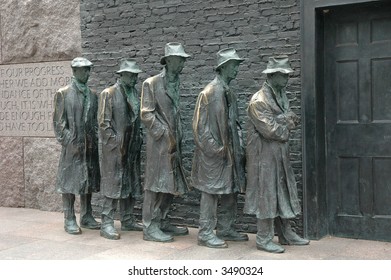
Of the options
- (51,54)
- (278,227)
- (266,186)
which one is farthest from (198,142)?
(51,54)

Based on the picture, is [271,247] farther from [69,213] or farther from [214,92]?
[69,213]

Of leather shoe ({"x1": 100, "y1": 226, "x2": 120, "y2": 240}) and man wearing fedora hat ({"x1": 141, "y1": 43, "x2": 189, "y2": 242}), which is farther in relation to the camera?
leather shoe ({"x1": 100, "y1": 226, "x2": 120, "y2": 240})

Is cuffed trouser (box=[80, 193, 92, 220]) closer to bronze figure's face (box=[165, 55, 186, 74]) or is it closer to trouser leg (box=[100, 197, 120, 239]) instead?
trouser leg (box=[100, 197, 120, 239])

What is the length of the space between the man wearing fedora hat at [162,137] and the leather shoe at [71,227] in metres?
1.03

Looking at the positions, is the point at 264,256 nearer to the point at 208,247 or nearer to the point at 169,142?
the point at 208,247

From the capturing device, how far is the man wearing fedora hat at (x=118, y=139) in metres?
7.29

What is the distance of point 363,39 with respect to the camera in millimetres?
7043

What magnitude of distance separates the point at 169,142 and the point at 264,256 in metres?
1.72

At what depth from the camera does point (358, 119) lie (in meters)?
7.14

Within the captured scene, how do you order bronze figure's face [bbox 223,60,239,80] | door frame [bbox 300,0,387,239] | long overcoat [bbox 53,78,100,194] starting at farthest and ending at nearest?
long overcoat [bbox 53,78,100,194] < door frame [bbox 300,0,387,239] < bronze figure's face [bbox 223,60,239,80]

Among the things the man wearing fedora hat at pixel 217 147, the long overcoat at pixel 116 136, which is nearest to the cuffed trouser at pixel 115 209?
the long overcoat at pixel 116 136

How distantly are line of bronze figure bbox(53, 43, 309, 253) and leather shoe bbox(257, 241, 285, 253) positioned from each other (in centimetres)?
1

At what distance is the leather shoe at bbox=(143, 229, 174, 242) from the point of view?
23.3ft

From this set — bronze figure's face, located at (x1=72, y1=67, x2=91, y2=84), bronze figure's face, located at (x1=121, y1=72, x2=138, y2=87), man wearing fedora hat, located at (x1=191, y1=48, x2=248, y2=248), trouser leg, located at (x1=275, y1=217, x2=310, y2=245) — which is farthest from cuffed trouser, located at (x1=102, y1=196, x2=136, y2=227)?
trouser leg, located at (x1=275, y1=217, x2=310, y2=245)
